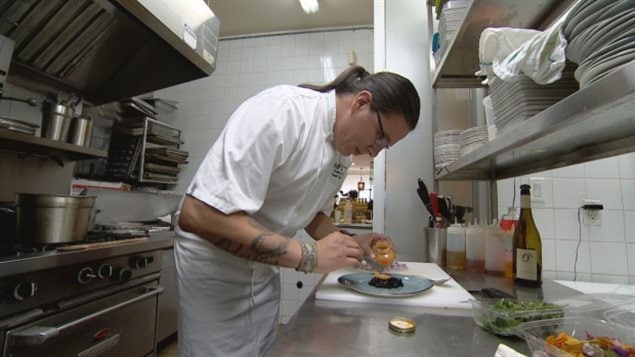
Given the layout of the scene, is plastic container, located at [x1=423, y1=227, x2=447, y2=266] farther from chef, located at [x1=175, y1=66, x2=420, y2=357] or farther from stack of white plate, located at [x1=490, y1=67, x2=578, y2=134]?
stack of white plate, located at [x1=490, y1=67, x2=578, y2=134]

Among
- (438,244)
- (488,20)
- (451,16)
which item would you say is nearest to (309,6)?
(451,16)

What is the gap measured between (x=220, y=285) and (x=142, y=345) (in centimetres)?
103

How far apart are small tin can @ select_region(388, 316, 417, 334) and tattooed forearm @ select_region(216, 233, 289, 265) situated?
260 millimetres

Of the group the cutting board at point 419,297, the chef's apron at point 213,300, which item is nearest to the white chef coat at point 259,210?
the chef's apron at point 213,300

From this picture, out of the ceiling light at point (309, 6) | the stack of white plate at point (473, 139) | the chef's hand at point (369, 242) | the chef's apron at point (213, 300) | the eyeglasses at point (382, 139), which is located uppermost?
the ceiling light at point (309, 6)

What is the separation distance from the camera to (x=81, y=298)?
122cm

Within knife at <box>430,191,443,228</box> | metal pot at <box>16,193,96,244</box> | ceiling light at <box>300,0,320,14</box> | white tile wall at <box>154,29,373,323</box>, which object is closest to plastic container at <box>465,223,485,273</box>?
knife at <box>430,191,443,228</box>

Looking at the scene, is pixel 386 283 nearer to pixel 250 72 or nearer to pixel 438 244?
pixel 438 244

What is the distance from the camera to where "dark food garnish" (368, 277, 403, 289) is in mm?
781

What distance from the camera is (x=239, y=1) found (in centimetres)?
267

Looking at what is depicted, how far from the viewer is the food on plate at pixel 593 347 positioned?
0.40 metres

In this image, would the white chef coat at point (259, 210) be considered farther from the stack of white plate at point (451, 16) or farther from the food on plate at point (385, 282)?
the stack of white plate at point (451, 16)

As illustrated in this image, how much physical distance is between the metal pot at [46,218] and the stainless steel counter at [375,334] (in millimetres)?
1133

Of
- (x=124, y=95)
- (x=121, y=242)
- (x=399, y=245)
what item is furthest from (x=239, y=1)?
(x=399, y=245)
